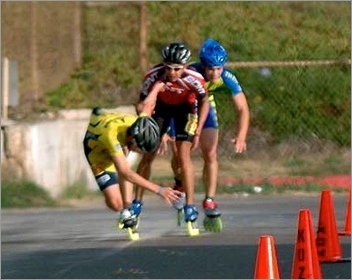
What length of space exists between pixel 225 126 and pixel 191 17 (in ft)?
13.2

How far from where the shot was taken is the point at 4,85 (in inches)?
836

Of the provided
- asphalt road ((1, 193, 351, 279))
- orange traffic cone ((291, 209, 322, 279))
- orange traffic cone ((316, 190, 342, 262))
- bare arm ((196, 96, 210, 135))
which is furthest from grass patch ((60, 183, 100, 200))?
orange traffic cone ((291, 209, 322, 279))

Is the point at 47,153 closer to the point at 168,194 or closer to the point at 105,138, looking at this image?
the point at 105,138

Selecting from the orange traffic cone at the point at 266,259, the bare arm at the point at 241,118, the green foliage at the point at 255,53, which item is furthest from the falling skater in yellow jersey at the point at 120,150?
the green foliage at the point at 255,53

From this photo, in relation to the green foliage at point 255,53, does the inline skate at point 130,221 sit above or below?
above

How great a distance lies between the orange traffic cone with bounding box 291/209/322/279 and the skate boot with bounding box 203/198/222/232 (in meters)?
3.89

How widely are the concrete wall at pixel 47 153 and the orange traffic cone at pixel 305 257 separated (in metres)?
9.42

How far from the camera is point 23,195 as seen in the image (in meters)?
19.4

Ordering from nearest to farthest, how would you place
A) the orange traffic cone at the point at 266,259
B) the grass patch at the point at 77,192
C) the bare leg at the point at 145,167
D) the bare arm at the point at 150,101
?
1. the orange traffic cone at the point at 266,259
2. the bare arm at the point at 150,101
3. the bare leg at the point at 145,167
4. the grass patch at the point at 77,192

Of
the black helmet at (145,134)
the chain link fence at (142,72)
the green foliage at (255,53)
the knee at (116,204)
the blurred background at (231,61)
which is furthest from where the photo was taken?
the green foliage at (255,53)

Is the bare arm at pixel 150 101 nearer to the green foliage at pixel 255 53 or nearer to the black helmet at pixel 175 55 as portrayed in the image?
the black helmet at pixel 175 55

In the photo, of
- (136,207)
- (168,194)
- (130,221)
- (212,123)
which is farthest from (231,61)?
(168,194)

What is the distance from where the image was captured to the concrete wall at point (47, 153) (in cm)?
1944

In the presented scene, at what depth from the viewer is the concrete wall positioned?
765 inches
